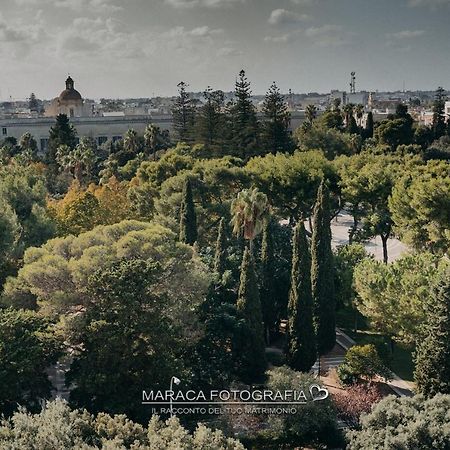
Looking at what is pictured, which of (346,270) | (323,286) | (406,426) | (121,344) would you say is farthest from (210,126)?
(406,426)

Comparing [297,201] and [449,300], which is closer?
[449,300]

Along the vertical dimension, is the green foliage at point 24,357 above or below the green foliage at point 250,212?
below

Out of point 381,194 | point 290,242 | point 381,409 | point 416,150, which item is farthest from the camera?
point 416,150

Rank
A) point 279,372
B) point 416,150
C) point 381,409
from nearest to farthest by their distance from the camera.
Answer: point 381,409
point 279,372
point 416,150

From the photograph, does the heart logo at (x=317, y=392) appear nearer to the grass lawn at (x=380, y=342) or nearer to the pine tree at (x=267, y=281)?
the grass lawn at (x=380, y=342)

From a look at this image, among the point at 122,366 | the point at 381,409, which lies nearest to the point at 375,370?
the point at 381,409

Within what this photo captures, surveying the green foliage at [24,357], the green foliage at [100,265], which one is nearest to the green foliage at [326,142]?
the green foliage at [100,265]

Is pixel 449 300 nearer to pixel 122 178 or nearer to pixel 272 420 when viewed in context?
pixel 272 420

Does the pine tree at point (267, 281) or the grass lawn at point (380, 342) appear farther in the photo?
the pine tree at point (267, 281)
